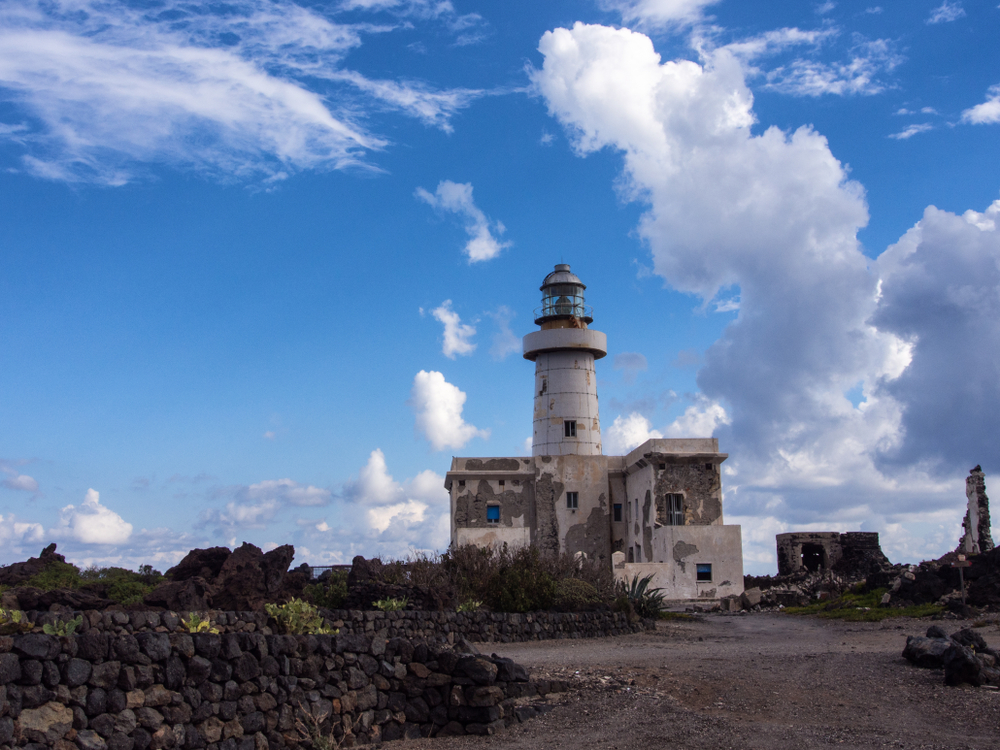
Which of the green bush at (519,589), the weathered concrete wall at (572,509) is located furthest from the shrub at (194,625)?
the weathered concrete wall at (572,509)

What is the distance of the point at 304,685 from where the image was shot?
8.38 metres

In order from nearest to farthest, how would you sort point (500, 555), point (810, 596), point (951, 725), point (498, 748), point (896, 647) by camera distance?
point (498, 748)
point (951, 725)
point (896, 647)
point (500, 555)
point (810, 596)

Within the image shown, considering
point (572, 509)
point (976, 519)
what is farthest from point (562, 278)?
point (976, 519)

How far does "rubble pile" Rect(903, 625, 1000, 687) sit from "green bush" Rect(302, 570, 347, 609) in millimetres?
11351

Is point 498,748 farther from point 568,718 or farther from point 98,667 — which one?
point 98,667

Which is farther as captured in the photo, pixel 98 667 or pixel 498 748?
pixel 498 748

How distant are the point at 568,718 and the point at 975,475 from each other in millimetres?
28670

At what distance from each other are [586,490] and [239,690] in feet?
104

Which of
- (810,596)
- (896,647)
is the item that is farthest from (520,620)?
(810,596)

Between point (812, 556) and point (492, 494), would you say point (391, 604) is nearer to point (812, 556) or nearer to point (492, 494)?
point (492, 494)

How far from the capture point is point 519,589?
1998cm

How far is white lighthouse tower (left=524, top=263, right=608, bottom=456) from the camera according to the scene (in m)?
40.2

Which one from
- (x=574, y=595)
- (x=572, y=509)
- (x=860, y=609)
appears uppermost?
(x=572, y=509)

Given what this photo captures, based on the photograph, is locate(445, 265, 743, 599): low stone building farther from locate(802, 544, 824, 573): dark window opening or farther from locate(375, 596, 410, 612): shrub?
locate(375, 596, 410, 612): shrub
